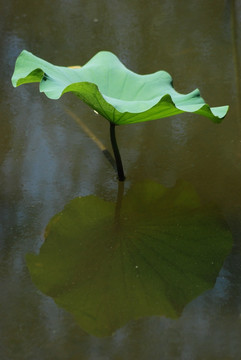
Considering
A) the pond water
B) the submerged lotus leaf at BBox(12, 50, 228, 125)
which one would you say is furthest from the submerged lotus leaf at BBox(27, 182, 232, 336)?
the submerged lotus leaf at BBox(12, 50, 228, 125)

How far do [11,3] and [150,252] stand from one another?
210 cm

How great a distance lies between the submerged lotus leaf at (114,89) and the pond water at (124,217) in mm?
253

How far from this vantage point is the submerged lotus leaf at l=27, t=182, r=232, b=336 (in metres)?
1.79

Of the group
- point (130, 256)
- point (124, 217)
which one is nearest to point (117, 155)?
point (124, 217)

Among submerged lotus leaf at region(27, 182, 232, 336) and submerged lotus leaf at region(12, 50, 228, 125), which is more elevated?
submerged lotus leaf at region(12, 50, 228, 125)

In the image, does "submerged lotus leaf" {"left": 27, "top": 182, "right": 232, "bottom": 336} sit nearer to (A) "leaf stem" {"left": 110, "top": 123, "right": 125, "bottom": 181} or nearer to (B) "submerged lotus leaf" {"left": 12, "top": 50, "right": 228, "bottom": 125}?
(A) "leaf stem" {"left": 110, "top": 123, "right": 125, "bottom": 181}

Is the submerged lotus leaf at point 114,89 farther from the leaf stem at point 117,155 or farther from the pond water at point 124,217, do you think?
the pond water at point 124,217

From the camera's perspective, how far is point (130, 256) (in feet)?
6.37

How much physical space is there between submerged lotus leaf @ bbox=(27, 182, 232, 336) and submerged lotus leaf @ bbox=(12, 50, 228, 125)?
0.31 meters

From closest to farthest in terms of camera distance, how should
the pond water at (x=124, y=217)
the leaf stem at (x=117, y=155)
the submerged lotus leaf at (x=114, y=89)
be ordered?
1. the pond water at (x=124, y=217)
2. the submerged lotus leaf at (x=114, y=89)
3. the leaf stem at (x=117, y=155)

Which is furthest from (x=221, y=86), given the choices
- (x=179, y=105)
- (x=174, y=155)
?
(x=179, y=105)

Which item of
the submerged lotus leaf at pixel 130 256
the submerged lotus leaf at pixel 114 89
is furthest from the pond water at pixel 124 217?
the submerged lotus leaf at pixel 114 89

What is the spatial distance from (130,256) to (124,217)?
22cm

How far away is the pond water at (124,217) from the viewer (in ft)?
5.64
